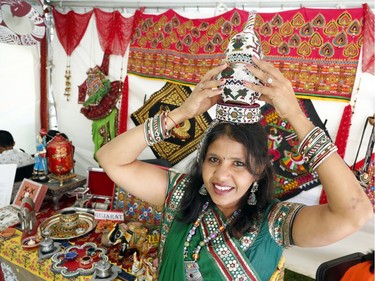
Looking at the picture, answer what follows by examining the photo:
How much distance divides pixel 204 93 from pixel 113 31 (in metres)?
2.43

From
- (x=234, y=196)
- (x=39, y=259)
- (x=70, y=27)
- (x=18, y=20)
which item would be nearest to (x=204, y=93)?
(x=234, y=196)

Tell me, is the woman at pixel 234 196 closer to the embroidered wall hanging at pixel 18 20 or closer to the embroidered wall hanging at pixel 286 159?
the embroidered wall hanging at pixel 286 159

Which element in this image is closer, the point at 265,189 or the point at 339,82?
the point at 265,189

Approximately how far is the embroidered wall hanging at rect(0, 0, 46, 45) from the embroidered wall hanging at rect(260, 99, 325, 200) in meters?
2.21

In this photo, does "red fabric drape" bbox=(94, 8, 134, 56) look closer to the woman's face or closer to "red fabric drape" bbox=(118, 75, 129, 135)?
"red fabric drape" bbox=(118, 75, 129, 135)

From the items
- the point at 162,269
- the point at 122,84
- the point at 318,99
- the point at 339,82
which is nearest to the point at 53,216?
the point at 162,269

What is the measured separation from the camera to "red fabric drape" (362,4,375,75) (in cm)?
191

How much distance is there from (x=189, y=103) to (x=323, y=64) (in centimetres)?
148

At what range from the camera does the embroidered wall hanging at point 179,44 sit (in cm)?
247

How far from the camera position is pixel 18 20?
2650mm

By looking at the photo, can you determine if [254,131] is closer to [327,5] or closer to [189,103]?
[189,103]

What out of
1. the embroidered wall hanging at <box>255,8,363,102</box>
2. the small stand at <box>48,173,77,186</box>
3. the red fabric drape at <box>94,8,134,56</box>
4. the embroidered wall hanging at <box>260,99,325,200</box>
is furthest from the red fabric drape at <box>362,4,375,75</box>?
the small stand at <box>48,173,77,186</box>

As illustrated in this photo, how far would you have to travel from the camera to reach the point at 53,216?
220 cm

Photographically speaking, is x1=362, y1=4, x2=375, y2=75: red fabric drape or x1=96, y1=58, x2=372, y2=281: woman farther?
x1=362, y1=4, x2=375, y2=75: red fabric drape
